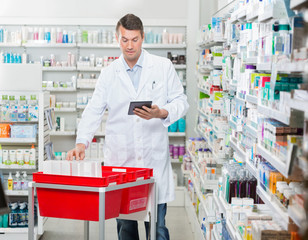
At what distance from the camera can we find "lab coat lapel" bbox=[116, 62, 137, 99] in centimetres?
411

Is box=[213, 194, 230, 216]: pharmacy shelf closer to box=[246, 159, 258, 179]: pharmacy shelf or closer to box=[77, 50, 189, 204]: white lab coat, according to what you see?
box=[246, 159, 258, 179]: pharmacy shelf

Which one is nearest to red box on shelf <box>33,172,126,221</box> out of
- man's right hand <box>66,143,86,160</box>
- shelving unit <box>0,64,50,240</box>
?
man's right hand <box>66,143,86,160</box>

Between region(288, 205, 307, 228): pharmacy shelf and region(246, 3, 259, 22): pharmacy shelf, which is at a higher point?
region(246, 3, 259, 22): pharmacy shelf

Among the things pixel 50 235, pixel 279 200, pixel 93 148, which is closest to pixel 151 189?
pixel 279 200

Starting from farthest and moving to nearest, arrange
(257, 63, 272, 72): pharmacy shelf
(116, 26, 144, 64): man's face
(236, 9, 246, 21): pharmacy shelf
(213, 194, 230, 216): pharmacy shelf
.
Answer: (116, 26, 144, 64): man's face
(236, 9, 246, 21): pharmacy shelf
(213, 194, 230, 216): pharmacy shelf
(257, 63, 272, 72): pharmacy shelf

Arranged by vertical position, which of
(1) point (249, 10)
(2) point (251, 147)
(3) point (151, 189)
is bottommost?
(3) point (151, 189)

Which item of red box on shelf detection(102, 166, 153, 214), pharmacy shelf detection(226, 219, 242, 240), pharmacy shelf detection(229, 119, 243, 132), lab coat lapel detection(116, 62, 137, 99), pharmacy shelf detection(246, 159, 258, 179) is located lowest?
pharmacy shelf detection(226, 219, 242, 240)

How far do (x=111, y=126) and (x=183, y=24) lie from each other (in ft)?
15.4

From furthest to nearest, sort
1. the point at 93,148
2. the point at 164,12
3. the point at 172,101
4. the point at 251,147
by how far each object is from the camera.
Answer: the point at 164,12
the point at 93,148
the point at 172,101
the point at 251,147

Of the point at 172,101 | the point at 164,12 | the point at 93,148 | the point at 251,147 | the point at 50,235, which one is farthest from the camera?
the point at 164,12

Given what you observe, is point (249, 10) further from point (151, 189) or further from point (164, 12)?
point (164, 12)

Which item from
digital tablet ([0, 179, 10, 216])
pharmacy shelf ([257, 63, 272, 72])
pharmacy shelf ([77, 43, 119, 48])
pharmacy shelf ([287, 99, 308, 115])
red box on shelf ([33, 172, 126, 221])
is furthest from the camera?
pharmacy shelf ([77, 43, 119, 48])

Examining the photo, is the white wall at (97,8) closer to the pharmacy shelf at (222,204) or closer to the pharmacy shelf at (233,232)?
the pharmacy shelf at (222,204)

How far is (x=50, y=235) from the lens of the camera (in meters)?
6.12
